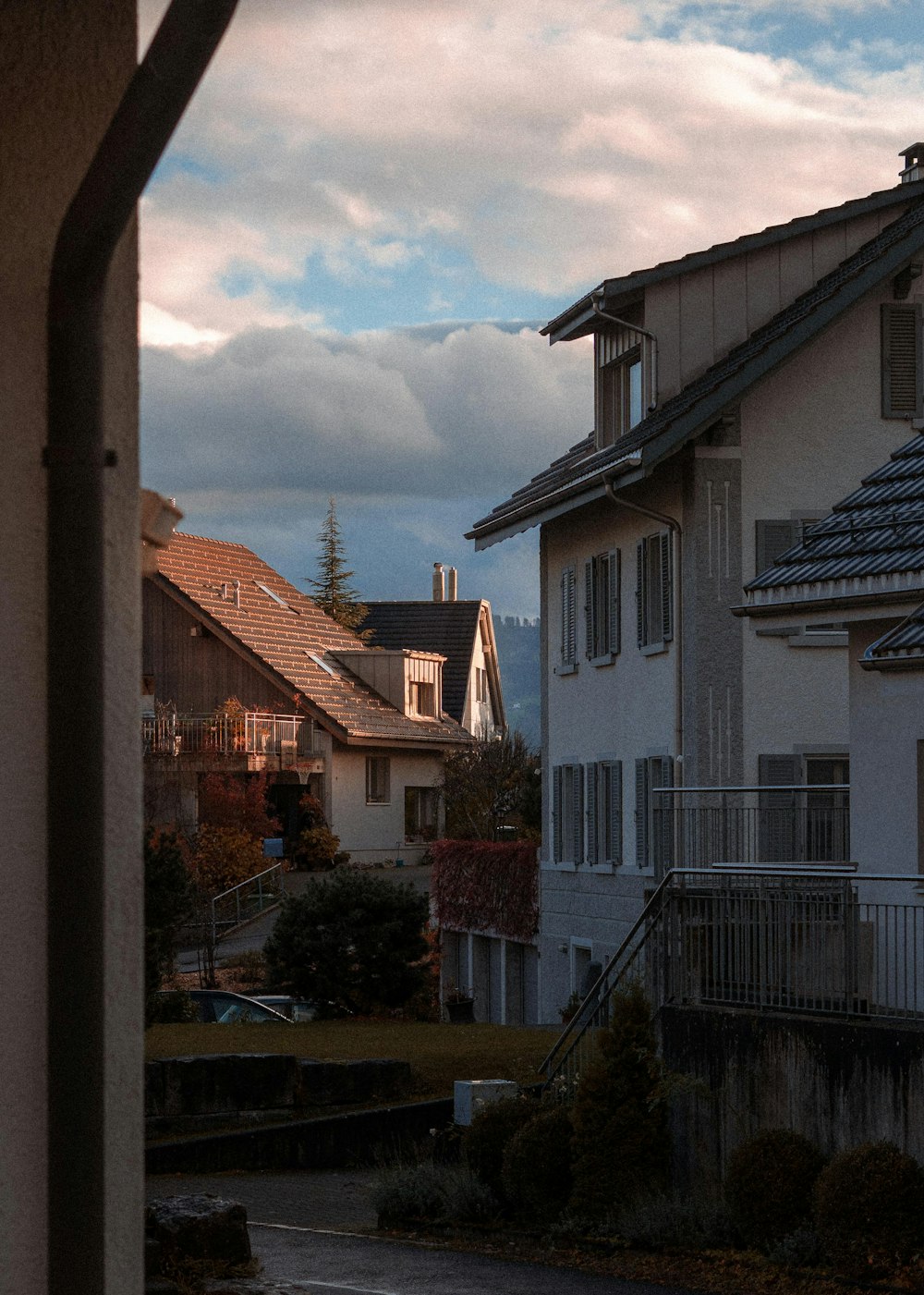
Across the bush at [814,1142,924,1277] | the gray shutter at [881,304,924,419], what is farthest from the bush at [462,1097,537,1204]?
the gray shutter at [881,304,924,419]

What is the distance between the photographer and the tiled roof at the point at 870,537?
1930 cm

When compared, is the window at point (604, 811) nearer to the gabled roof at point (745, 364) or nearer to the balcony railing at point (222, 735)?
the gabled roof at point (745, 364)

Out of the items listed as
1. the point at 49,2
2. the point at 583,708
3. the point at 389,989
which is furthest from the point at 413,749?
the point at 49,2

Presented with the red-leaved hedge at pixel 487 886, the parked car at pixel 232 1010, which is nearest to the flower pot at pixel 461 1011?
the red-leaved hedge at pixel 487 886

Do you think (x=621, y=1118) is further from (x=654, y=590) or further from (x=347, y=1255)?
(x=654, y=590)

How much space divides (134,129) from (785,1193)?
43.8ft

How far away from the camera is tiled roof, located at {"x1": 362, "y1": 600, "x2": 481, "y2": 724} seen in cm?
7569

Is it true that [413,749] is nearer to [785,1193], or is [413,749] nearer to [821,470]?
[821,470]

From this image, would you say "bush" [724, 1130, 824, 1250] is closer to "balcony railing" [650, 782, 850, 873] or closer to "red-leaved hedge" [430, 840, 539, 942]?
Answer: "balcony railing" [650, 782, 850, 873]

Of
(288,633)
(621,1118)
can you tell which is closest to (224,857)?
(288,633)

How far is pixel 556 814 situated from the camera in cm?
3775

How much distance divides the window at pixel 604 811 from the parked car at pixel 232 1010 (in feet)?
20.3

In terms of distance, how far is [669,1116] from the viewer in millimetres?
18062

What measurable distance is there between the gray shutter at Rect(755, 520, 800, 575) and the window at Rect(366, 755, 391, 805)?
32.4 metres
